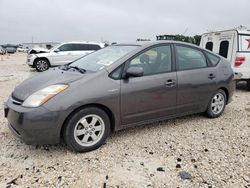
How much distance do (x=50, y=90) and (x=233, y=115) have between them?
12.4 feet

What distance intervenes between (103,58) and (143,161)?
1771 millimetres

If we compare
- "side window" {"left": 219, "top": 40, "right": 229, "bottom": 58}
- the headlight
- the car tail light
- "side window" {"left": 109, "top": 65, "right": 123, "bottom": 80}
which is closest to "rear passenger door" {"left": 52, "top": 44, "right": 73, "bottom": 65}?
"side window" {"left": 219, "top": 40, "right": 229, "bottom": 58}

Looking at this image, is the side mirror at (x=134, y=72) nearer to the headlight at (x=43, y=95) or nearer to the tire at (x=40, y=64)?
the headlight at (x=43, y=95)

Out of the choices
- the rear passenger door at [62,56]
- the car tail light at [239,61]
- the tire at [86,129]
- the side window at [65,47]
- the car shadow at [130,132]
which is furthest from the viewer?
the side window at [65,47]

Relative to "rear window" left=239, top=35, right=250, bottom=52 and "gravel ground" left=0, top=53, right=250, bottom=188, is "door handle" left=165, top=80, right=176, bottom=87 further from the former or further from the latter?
"rear window" left=239, top=35, right=250, bottom=52

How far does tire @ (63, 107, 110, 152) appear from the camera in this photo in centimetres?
335

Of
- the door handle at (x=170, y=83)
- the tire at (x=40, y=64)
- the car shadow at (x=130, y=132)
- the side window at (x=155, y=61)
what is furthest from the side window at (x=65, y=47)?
the door handle at (x=170, y=83)

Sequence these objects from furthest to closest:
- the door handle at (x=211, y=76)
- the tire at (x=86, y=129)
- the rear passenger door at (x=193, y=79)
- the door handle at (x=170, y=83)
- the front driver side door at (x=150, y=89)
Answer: the door handle at (x=211, y=76)
the rear passenger door at (x=193, y=79)
the door handle at (x=170, y=83)
the front driver side door at (x=150, y=89)
the tire at (x=86, y=129)

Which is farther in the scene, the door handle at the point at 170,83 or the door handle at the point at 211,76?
the door handle at the point at 211,76

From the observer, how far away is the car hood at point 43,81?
3463mm

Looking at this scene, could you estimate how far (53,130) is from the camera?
3.24 m

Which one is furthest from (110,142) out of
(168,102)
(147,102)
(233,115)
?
(233,115)

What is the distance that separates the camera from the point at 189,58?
4559 mm

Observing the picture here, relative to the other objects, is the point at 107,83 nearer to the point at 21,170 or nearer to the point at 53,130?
the point at 53,130
